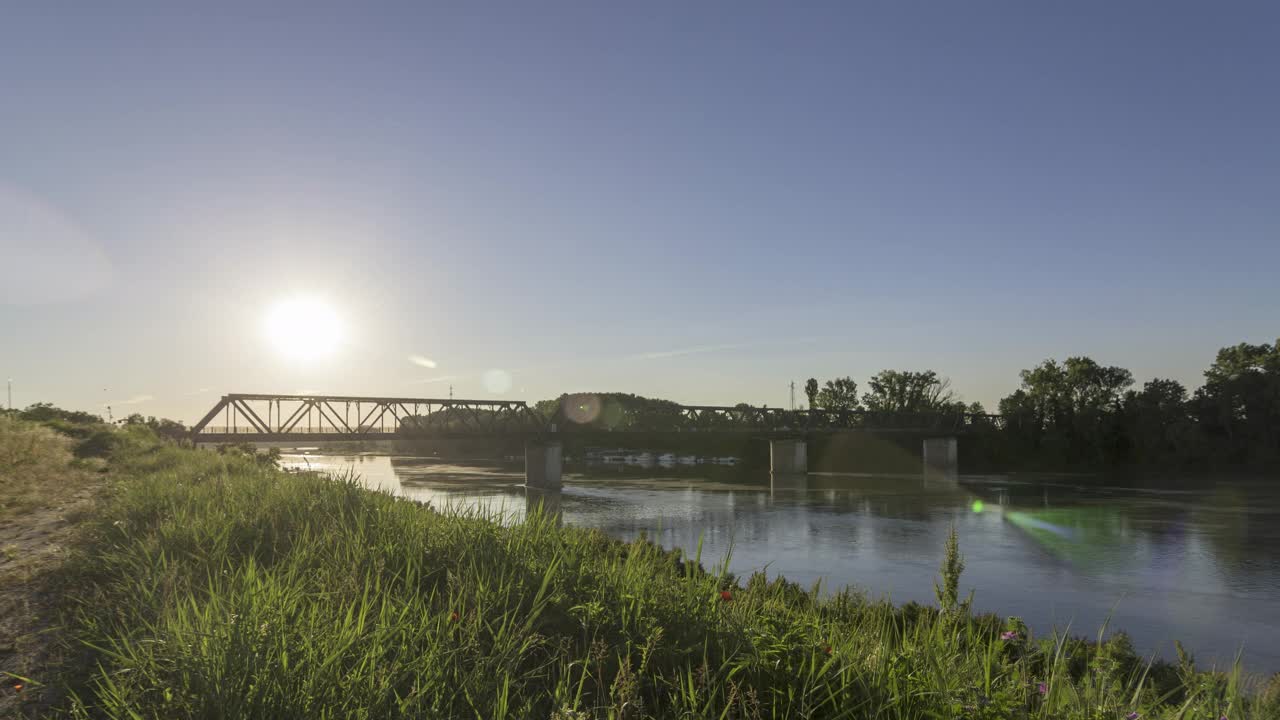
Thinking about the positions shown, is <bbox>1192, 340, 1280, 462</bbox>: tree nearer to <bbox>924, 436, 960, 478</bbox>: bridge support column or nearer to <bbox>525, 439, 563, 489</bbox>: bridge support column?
<bbox>924, 436, 960, 478</bbox>: bridge support column

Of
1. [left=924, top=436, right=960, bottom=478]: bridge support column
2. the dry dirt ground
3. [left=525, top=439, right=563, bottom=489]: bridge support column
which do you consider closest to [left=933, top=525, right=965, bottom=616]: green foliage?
the dry dirt ground

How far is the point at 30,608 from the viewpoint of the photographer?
8.41m

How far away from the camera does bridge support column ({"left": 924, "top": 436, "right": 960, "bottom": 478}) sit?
396 feet

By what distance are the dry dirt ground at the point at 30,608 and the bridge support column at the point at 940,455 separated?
120m

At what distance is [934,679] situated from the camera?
20.6 ft

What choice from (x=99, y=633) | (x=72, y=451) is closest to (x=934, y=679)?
(x=99, y=633)

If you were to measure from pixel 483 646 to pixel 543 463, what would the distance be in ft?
279

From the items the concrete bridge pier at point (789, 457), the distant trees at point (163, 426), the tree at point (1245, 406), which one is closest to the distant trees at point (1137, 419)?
the tree at point (1245, 406)

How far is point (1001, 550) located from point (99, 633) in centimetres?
3709

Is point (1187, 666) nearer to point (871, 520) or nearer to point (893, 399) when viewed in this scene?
point (871, 520)

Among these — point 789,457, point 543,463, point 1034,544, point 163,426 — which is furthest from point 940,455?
point 163,426

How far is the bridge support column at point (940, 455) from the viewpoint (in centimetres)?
12075

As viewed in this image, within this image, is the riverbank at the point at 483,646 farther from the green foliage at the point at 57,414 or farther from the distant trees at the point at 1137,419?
the distant trees at the point at 1137,419

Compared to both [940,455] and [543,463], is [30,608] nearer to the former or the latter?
[543,463]
